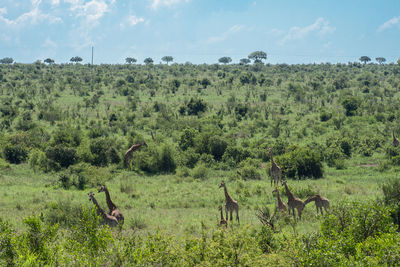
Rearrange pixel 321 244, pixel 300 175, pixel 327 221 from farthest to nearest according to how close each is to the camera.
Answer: pixel 300 175
pixel 327 221
pixel 321 244

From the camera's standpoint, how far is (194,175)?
23.8 meters

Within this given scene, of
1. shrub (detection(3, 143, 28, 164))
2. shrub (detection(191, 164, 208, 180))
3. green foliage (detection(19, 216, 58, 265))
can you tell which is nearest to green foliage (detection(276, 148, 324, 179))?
shrub (detection(191, 164, 208, 180))

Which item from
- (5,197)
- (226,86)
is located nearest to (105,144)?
(5,197)

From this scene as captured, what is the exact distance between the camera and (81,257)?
26.3 ft

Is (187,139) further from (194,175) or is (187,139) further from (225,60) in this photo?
(225,60)

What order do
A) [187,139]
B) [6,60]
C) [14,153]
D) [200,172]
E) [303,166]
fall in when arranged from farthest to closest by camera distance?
[6,60]
[187,139]
[14,153]
[200,172]
[303,166]

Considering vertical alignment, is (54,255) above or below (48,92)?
below

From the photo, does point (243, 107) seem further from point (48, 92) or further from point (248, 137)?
point (48, 92)

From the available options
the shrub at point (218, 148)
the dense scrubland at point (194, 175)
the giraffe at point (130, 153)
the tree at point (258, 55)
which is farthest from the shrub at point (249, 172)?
the tree at point (258, 55)

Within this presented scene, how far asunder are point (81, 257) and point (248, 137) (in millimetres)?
27671

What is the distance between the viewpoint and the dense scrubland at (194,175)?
8.66 metres

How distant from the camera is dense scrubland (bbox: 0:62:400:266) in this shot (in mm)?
8656

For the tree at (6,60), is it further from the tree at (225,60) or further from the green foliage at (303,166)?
the green foliage at (303,166)

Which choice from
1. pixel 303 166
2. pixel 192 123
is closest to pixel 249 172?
pixel 303 166
